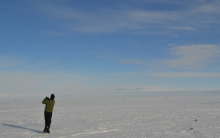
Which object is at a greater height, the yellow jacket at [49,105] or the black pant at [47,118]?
the yellow jacket at [49,105]

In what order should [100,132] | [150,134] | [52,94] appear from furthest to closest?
1. [52,94]
2. [100,132]
3. [150,134]

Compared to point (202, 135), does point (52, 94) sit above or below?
above

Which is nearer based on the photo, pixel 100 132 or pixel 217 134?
pixel 217 134

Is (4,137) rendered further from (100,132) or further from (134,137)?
(134,137)

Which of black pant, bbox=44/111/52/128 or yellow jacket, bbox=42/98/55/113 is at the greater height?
yellow jacket, bbox=42/98/55/113

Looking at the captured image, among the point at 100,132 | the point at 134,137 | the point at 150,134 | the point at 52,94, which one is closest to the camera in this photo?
the point at 134,137

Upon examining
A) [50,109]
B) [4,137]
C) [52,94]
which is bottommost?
[4,137]

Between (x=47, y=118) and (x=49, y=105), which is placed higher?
(x=49, y=105)

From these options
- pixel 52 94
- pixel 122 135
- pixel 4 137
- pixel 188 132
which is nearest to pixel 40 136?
pixel 4 137

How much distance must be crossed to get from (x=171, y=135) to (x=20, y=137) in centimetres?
640

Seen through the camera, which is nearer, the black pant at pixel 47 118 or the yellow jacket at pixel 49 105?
the black pant at pixel 47 118

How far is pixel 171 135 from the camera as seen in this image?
33.3 ft

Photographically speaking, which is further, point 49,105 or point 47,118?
point 49,105

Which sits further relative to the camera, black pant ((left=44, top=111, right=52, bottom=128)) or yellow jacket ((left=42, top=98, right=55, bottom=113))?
yellow jacket ((left=42, top=98, right=55, bottom=113))
